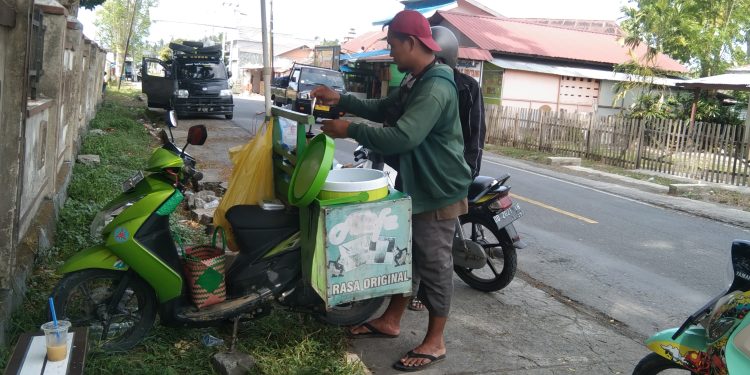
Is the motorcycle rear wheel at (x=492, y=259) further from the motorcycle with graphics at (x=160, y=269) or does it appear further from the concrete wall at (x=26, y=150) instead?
the concrete wall at (x=26, y=150)

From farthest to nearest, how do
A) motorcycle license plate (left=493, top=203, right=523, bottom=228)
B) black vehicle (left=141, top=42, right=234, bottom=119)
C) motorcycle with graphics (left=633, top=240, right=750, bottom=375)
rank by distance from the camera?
1. black vehicle (left=141, top=42, right=234, bottom=119)
2. motorcycle license plate (left=493, top=203, right=523, bottom=228)
3. motorcycle with graphics (left=633, top=240, right=750, bottom=375)

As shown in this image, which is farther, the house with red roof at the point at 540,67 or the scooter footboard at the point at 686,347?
the house with red roof at the point at 540,67

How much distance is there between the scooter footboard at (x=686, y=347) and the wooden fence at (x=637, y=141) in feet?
40.6

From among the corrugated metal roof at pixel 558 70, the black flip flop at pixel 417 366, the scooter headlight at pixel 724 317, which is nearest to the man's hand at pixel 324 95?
the black flip flop at pixel 417 366

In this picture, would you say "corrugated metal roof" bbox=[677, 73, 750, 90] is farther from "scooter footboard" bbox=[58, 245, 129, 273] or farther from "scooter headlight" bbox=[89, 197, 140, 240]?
"scooter footboard" bbox=[58, 245, 129, 273]

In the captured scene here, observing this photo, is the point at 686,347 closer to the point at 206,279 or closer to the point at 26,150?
the point at 206,279

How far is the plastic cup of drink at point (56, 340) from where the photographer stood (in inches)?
88.5

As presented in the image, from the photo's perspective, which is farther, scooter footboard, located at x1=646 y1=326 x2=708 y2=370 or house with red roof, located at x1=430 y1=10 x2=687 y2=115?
house with red roof, located at x1=430 y1=10 x2=687 y2=115

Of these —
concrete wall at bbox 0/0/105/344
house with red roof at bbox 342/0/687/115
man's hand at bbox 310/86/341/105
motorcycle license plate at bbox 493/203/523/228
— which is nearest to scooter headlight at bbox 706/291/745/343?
motorcycle license plate at bbox 493/203/523/228

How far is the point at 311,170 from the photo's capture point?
126 inches

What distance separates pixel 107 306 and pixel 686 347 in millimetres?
2940

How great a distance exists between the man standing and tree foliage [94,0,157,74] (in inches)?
2134

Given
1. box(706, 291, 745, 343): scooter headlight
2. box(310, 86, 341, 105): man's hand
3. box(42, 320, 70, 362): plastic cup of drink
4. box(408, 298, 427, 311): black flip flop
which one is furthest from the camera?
box(408, 298, 427, 311): black flip flop

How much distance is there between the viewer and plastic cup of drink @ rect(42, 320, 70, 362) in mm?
2248
